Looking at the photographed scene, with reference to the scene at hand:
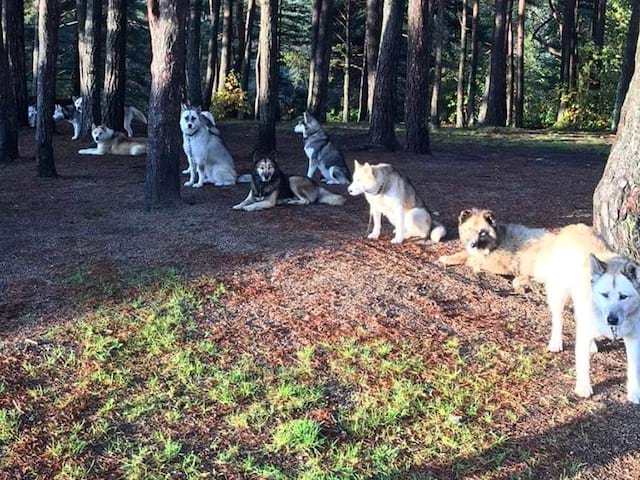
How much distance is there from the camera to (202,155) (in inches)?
427

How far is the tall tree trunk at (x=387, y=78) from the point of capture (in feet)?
50.6

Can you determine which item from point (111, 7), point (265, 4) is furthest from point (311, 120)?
point (111, 7)

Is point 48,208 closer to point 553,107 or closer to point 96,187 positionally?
point 96,187

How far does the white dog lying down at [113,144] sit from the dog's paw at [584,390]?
11.9 metres

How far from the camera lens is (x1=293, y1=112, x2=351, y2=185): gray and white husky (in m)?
11.8

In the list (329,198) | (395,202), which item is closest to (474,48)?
(329,198)

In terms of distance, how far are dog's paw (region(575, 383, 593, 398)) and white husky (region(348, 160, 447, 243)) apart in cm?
342

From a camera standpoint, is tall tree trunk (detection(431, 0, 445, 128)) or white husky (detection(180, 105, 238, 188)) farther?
tall tree trunk (detection(431, 0, 445, 128))

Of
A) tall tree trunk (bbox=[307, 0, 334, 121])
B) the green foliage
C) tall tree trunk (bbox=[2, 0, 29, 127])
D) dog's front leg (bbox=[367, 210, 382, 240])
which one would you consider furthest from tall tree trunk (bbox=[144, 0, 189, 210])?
the green foliage

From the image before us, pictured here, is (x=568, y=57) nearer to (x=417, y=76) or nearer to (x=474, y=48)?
(x=474, y=48)

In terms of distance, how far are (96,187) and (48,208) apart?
167cm

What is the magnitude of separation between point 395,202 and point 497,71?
20925 mm

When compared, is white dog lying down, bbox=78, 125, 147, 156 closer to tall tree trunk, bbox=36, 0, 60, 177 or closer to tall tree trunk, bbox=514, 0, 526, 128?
tall tree trunk, bbox=36, 0, 60, 177

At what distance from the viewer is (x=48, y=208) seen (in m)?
9.16
